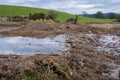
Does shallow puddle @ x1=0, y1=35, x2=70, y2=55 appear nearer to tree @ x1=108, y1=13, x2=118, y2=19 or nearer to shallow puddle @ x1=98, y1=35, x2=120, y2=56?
shallow puddle @ x1=98, y1=35, x2=120, y2=56

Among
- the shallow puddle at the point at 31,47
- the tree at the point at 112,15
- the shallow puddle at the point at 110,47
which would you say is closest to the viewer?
the shallow puddle at the point at 31,47

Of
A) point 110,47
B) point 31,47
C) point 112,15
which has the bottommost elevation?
point 112,15

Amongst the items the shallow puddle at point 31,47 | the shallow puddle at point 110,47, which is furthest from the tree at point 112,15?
the shallow puddle at point 31,47

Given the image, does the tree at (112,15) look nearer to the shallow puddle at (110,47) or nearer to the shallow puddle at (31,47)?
the shallow puddle at (110,47)

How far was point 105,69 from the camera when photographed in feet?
37.0

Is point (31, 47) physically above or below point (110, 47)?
above

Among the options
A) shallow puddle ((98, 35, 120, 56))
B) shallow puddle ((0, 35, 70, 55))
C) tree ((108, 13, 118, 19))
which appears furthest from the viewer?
tree ((108, 13, 118, 19))

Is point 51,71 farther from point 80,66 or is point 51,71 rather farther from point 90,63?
point 90,63

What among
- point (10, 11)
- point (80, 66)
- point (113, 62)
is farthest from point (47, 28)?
point (10, 11)

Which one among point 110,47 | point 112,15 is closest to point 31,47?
point 110,47

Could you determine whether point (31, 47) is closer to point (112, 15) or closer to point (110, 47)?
point (110, 47)

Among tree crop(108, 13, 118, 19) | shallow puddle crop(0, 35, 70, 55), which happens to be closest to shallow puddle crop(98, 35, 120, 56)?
shallow puddle crop(0, 35, 70, 55)

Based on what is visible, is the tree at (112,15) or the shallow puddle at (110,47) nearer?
the shallow puddle at (110,47)

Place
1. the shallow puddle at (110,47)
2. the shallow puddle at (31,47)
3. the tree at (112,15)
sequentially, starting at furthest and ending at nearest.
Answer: the tree at (112,15)
the shallow puddle at (110,47)
the shallow puddle at (31,47)
